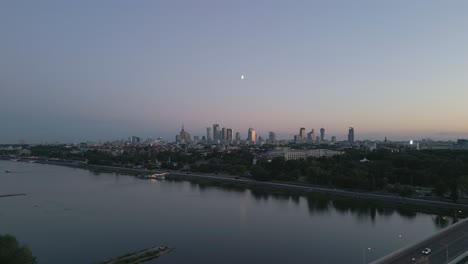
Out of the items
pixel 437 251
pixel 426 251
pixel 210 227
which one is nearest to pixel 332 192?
pixel 210 227

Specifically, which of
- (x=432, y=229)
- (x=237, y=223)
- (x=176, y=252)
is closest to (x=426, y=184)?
(x=432, y=229)

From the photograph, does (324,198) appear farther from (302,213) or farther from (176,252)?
(176,252)

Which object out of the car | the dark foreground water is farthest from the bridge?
the dark foreground water

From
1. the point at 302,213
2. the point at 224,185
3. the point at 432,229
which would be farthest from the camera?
the point at 224,185

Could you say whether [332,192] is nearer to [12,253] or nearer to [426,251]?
[426,251]

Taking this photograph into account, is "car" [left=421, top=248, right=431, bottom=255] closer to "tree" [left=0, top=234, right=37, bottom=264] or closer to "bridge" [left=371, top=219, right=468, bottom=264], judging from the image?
"bridge" [left=371, top=219, right=468, bottom=264]

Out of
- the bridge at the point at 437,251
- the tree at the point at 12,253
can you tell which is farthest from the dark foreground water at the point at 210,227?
the tree at the point at 12,253
